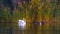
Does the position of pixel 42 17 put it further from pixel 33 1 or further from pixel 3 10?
pixel 3 10

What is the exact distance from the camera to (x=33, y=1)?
40.6 m

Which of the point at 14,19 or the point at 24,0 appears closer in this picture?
the point at 14,19

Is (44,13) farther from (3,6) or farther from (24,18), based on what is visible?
(3,6)

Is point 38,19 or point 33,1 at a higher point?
point 33,1

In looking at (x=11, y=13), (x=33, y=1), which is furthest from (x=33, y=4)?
(x=11, y=13)

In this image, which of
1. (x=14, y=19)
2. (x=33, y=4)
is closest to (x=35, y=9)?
(x=33, y=4)

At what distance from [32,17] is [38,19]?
2.88 feet

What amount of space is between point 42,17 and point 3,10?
17.8 ft

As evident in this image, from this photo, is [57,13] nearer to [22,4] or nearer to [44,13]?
[44,13]

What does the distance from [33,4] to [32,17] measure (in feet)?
5.88

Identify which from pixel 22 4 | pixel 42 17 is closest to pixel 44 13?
pixel 42 17

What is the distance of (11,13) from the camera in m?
40.1

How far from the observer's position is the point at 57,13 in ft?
129

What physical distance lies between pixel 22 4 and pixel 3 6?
268 cm
